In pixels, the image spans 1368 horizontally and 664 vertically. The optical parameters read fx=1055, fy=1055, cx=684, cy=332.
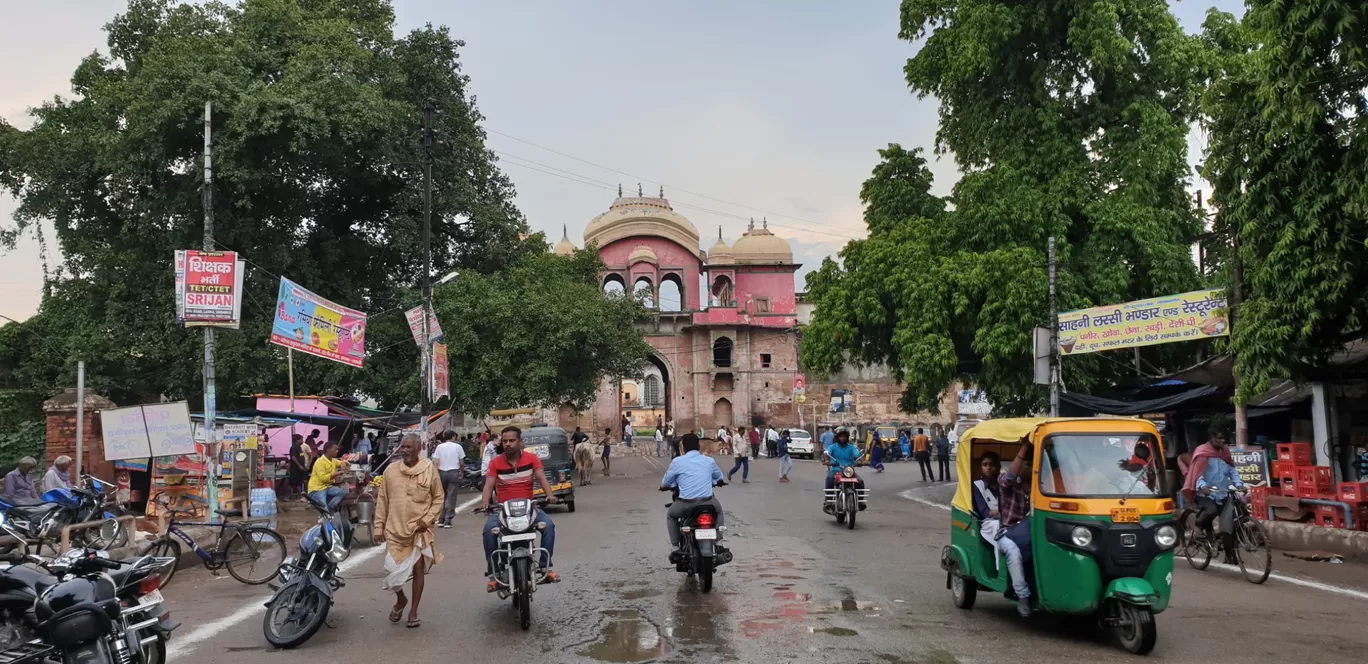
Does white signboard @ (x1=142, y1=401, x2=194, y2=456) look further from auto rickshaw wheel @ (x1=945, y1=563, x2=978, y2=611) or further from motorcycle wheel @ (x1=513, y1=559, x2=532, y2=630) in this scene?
auto rickshaw wheel @ (x1=945, y1=563, x2=978, y2=611)

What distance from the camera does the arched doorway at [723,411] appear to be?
187 feet

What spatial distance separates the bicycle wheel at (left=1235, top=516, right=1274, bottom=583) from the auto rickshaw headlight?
158 inches

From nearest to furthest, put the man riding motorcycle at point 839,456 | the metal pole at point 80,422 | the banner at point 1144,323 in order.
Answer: the metal pole at point 80,422, the banner at point 1144,323, the man riding motorcycle at point 839,456

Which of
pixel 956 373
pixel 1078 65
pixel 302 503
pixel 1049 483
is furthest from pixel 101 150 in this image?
pixel 1049 483

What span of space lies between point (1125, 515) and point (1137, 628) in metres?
0.69

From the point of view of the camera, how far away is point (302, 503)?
21.0 meters

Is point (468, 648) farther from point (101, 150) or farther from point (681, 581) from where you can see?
point (101, 150)

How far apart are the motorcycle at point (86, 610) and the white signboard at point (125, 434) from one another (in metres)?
8.82

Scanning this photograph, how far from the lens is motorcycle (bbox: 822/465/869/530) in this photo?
1512 cm

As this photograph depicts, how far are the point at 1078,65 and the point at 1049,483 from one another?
Result: 52.3 ft

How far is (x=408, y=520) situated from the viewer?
7.55 meters

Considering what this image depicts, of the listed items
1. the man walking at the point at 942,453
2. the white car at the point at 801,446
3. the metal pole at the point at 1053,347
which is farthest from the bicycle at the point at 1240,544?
the white car at the point at 801,446

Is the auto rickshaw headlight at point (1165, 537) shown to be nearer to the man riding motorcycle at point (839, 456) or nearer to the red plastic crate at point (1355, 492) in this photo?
the red plastic crate at point (1355, 492)

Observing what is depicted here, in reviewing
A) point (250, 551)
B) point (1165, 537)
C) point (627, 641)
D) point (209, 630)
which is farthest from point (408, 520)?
point (1165, 537)
